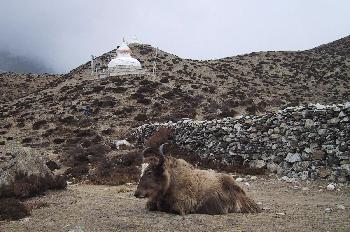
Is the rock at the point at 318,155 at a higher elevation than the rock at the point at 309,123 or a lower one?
lower

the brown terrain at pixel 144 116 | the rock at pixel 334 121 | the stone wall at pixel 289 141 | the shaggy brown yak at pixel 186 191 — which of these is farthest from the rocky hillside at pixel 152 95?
the shaggy brown yak at pixel 186 191

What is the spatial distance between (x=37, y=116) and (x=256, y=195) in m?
29.0

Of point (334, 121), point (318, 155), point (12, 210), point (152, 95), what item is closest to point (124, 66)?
point (152, 95)

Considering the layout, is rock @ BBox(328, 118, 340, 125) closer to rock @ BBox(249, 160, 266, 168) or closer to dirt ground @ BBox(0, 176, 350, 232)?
rock @ BBox(249, 160, 266, 168)

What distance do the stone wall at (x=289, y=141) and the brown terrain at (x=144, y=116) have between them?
3.12 ft

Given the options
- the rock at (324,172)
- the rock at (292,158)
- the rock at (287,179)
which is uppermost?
the rock at (292,158)

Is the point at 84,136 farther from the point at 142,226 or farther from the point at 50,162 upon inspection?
the point at 142,226

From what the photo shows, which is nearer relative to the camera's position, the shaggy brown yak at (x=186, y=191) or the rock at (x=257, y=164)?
the shaggy brown yak at (x=186, y=191)

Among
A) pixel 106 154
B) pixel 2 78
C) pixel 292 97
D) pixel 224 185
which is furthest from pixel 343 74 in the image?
pixel 224 185

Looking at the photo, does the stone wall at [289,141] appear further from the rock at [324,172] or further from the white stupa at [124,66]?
the white stupa at [124,66]

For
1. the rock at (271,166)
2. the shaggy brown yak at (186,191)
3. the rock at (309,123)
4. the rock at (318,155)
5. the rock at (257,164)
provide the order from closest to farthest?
the shaggy brown yak at (186,191), the rock at (318,155), the rock at (309,123), the rock at (271,166), the rock at (257,164)

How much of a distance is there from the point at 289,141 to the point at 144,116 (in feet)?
64.7

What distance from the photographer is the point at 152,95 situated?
4259cm

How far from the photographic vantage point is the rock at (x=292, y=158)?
54.4 ft
